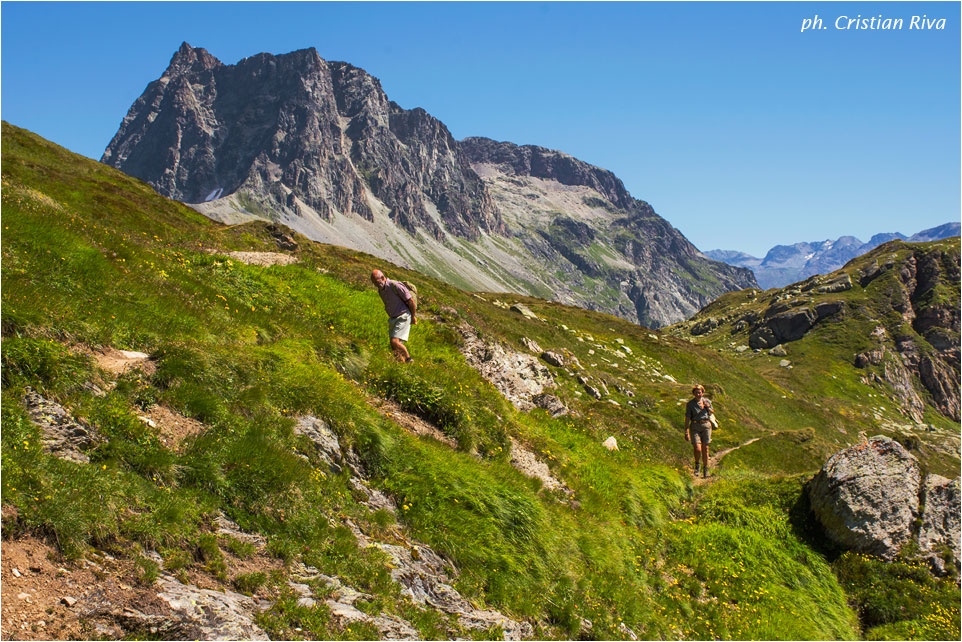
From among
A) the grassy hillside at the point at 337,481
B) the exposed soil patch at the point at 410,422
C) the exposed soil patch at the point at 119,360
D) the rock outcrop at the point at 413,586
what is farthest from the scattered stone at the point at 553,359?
the exposed soil patch at the point at 119,360

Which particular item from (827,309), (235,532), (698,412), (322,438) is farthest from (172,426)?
(827,309)

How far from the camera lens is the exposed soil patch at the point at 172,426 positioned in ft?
28.6

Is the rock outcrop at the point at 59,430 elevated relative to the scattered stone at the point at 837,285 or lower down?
lower down

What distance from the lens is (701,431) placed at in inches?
867

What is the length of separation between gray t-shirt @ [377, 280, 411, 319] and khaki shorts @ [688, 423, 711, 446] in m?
13.0

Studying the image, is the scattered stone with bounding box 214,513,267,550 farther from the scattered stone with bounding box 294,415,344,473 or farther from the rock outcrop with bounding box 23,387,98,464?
the scattered stone with bounding box 294,415,344,473

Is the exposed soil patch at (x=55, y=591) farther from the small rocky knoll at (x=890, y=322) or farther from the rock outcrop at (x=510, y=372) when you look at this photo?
the small rocky knoll at (x=890, y=322)

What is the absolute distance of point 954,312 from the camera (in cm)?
15725

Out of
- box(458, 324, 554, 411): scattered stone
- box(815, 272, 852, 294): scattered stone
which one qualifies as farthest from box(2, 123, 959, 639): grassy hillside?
box(815, 272, 852, 294): scattered stone

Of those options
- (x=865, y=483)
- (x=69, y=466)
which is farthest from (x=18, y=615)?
(x=865, y=483)

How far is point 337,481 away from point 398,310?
7.13 metres

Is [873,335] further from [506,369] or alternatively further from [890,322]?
[506,369]

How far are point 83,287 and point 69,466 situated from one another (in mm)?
6570

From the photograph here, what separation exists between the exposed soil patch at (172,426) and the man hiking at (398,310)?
275 inches
